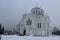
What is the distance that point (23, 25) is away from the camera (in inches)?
1126

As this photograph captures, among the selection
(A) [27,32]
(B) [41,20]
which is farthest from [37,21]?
(A) [27,32]

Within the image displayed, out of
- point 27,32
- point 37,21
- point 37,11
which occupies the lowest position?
point 27,32

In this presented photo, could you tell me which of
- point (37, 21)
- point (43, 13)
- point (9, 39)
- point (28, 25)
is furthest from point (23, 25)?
point (9, 39)

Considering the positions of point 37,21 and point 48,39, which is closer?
point 48,39

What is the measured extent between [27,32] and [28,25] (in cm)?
140

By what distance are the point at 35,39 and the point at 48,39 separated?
122 centimetres

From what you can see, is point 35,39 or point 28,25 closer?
point 35,39

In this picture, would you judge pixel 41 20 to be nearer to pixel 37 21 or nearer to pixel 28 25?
pixel 37 21

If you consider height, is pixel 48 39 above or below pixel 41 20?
below

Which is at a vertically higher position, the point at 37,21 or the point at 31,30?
the point at 37,21

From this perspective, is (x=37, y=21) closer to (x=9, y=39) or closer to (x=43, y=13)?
(x=43, y=13)

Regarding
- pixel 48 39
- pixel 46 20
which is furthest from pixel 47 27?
pixel 48 39

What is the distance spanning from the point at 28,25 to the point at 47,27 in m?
3.82

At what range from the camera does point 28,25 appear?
2803 centimetres
